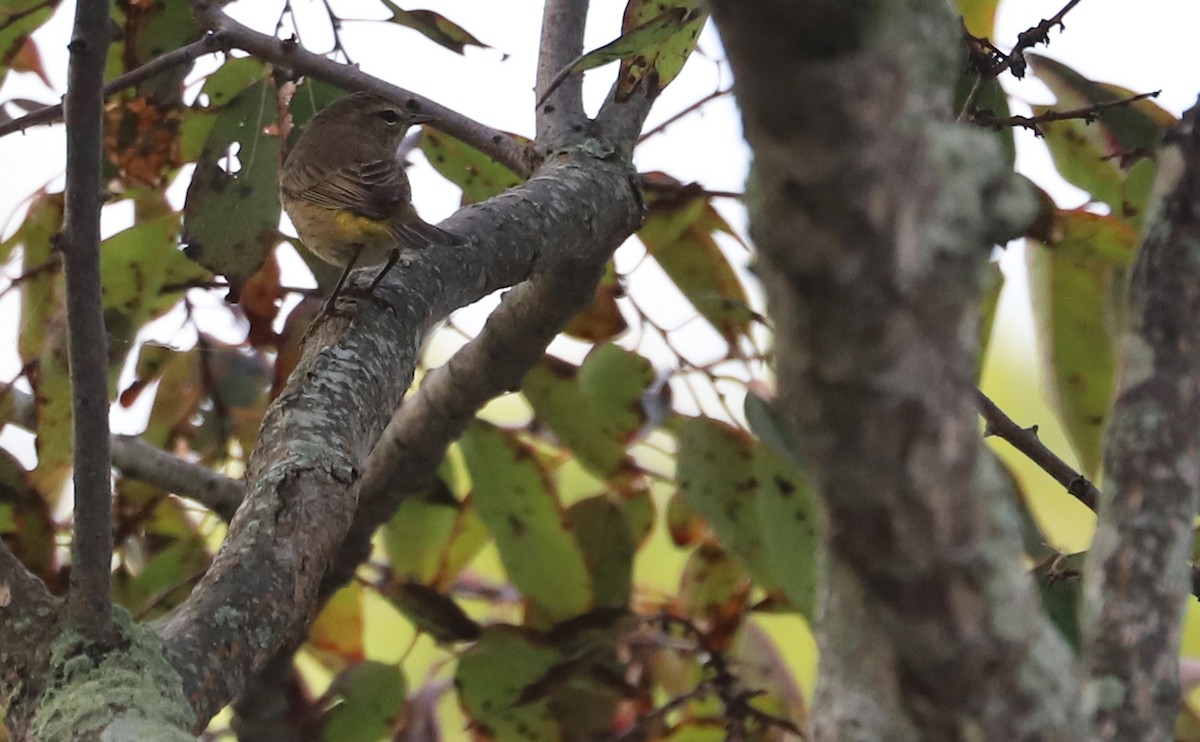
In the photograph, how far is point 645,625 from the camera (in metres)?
1.65

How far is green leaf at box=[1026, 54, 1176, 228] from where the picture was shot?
4.52ft

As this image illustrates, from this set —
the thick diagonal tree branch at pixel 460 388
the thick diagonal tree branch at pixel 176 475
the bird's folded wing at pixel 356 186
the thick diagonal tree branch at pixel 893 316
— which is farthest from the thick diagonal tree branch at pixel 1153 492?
the bird's folded wing at pixel 356 186

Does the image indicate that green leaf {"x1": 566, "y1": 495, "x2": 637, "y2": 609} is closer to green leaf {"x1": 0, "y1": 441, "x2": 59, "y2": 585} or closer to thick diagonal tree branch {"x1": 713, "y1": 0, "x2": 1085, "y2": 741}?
green leaf {"x1": 0, "y1": 441, "x2": 59, "y2": 585}

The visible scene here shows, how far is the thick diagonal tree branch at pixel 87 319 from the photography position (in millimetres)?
766

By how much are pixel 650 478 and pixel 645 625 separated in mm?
190

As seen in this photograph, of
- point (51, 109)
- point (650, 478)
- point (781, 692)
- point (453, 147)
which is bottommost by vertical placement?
point (781, 692)

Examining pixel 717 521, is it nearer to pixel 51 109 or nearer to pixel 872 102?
pixel 51 109

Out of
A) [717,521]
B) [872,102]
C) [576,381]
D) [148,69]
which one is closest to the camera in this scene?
[872,102]

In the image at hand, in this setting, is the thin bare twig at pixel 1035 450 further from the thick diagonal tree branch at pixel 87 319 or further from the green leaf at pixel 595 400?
the thick diagonal tree branch at pixel 87 319

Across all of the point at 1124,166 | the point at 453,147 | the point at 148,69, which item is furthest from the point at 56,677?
the point at 1124,166

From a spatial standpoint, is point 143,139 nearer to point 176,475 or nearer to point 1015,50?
point 176,475

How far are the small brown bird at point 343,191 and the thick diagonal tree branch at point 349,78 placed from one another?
0.60 feet

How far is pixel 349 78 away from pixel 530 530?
572mm

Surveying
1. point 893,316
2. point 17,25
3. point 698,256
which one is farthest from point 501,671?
point 893,316
